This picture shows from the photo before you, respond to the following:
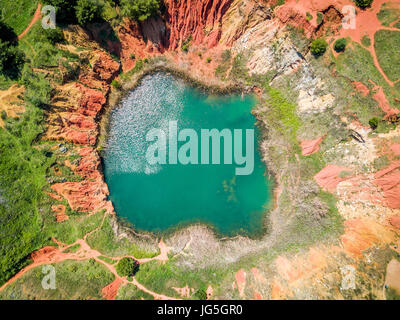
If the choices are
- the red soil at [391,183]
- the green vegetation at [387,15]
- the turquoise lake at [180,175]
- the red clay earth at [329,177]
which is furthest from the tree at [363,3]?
the red clay earth at [329,177]

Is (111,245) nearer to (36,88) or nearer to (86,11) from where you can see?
(36,88)

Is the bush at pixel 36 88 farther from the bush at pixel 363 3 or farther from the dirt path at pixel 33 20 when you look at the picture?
the bush at pixel 363 3

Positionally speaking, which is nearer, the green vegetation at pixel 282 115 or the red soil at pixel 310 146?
the red soil at pixel 310 146

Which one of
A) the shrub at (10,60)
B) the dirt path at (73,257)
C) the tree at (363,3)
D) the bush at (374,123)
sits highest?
the tree at (363,3)

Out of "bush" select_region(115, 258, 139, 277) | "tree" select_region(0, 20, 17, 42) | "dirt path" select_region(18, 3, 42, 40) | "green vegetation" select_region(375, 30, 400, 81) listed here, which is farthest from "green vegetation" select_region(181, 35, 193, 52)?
"bush" select_region(115, 258, 139, 277)

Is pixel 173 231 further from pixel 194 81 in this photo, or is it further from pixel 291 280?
pixel 194 81

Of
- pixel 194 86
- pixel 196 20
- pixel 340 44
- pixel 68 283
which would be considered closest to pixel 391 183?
pixel 340 44

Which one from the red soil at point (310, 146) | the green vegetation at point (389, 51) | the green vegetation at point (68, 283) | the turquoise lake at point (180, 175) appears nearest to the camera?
the green vegetation at point (389, 51)
